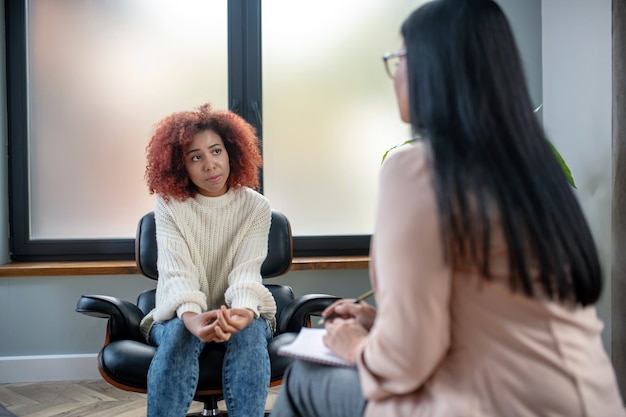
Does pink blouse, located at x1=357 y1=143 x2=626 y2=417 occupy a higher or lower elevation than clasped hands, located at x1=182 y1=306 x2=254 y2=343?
higher

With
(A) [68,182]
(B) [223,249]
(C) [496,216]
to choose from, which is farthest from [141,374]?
(A) [68,182]

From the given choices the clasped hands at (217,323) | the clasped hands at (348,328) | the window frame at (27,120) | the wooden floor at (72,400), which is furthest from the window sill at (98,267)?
the clasped hands at (348,328)

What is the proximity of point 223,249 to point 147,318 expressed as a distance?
36 centimetres

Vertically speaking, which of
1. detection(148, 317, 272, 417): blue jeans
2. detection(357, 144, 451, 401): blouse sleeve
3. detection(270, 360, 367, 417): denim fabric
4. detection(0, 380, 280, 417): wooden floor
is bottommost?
detection(0, 380, 280, 417): wooden floor

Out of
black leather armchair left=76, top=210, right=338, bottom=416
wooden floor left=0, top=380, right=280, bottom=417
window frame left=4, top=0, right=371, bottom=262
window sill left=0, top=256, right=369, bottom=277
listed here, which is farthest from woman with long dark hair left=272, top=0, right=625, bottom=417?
window frame left=4, top=0, right=371, bottom=262

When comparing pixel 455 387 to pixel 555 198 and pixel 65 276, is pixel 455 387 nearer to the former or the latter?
pixel 555 198

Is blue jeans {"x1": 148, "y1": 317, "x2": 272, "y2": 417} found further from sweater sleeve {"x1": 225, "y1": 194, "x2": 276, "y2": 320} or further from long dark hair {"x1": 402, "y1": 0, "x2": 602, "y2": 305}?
long dark hair {"x1": 402, "y1": 0, "x2": 602, "y2": 305}

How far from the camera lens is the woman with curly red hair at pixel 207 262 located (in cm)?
183

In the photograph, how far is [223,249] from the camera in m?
2.22

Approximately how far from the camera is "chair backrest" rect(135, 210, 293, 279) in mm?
2344

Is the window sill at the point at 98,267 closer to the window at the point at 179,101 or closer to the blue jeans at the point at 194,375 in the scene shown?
the window at the point at 179,101

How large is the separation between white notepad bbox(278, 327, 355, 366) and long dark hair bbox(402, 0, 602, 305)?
1.18 ft

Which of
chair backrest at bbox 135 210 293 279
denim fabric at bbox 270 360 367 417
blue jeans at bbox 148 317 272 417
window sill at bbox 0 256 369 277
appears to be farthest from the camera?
window sill at bbox 0 256 369 277

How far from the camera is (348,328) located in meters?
1.15
